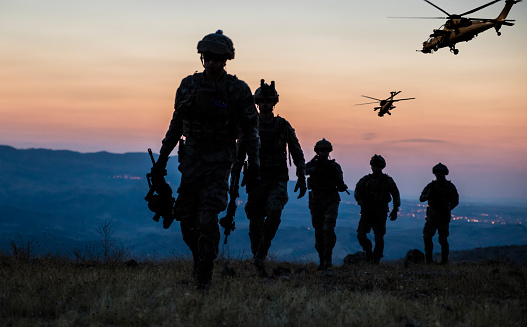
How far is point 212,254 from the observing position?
6098mm

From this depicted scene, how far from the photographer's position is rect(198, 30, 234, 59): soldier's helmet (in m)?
6.31

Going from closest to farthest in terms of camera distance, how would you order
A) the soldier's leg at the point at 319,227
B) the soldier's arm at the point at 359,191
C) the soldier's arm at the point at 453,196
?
1. the soldier's leg at the point at 319,227
2. the soldier's arm at the point at 359,191
3. the soldier's arm at the point at 453,196

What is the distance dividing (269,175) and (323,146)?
2.91 metres

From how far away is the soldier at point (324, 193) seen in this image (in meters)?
11.8

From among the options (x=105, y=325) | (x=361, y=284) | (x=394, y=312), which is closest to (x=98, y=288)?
(x=105, y=325)

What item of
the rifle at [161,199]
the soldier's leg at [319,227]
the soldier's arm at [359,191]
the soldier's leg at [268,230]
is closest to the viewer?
the rifle at [161,199]

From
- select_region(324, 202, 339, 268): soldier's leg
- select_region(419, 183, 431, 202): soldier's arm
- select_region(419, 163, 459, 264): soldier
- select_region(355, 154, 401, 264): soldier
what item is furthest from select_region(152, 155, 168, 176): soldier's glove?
select_region(419, 183, 431, 202): soldier's arm

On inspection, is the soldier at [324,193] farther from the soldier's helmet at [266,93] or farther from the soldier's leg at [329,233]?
the soldier's helmet at [266,93]

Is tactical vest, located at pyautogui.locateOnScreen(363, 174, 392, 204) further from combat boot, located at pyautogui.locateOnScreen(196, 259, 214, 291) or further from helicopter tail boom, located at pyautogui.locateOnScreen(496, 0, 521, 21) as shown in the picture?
helicopter tail boom, located at pyautogui.locateOnScreen(496, 0, 521, 21)

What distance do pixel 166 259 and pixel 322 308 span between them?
6605 mm

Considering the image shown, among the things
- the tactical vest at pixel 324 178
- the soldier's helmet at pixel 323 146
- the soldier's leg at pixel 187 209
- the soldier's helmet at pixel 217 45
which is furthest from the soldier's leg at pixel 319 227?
the soldier's helmet at pixel 217 45

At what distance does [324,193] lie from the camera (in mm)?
12109

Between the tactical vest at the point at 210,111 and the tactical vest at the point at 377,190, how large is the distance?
8108mm

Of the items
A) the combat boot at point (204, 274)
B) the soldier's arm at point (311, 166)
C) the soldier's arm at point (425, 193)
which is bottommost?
the combat boot at point (204, 274)
